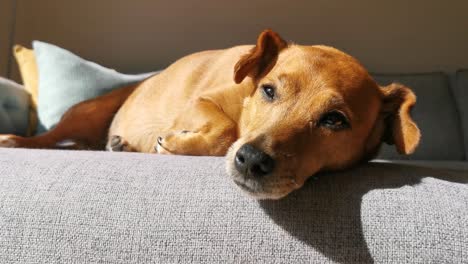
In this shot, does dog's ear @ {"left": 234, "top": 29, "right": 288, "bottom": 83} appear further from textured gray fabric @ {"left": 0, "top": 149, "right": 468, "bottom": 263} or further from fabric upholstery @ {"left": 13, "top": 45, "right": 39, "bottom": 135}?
fabric upholstery @ {"left": 13, "top": 45, "right": 39, "bottom": 135}

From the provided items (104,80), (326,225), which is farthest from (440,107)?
(326,225)

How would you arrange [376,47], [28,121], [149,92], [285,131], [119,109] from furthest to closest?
[376,47] < [28,121] < [119,109] < [149,92] < [285,131]

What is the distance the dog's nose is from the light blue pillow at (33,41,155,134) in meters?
1.80

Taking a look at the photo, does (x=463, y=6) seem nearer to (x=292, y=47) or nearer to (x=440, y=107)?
(x=440, y=107)

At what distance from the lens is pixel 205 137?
149cm

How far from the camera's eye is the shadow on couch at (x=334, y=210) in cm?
97

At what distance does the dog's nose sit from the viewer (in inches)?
41.7

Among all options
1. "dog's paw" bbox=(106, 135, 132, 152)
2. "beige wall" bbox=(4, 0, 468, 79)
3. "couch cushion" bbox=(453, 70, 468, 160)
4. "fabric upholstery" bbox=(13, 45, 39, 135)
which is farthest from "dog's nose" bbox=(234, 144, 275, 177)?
"beige wall" bbox=(4, 0, 468, 79)

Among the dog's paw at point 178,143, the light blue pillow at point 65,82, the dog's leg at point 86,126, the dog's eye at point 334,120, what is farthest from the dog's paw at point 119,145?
the dog's eye at point 334,120

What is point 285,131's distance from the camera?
117cm

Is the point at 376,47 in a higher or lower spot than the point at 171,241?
lower

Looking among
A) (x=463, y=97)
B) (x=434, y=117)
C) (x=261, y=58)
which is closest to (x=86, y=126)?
(x=261, y=58)

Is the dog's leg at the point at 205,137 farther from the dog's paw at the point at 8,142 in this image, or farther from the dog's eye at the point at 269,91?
the dog's paw at the point at 8,142

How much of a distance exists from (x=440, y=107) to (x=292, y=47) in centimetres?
168
